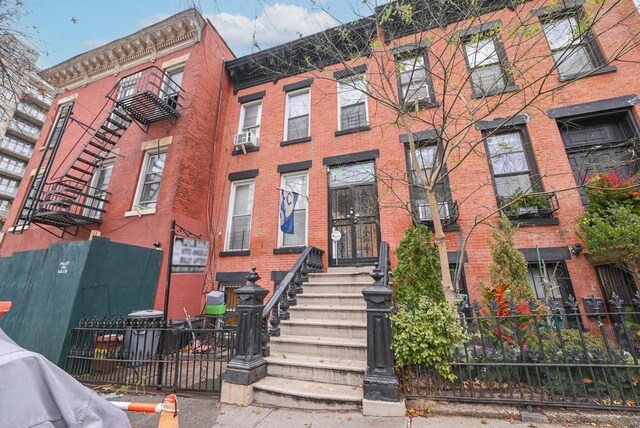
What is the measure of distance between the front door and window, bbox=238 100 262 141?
372cm

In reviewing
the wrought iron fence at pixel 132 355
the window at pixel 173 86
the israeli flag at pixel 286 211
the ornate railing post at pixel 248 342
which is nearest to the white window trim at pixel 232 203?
the israeli flag at pixel 286 211

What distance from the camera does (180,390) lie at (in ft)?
14.3

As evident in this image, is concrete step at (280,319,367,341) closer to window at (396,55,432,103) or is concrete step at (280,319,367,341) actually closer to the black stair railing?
the black stair railing

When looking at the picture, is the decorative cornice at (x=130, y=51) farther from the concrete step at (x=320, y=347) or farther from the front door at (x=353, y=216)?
the concrete step at (x=320, y=347)

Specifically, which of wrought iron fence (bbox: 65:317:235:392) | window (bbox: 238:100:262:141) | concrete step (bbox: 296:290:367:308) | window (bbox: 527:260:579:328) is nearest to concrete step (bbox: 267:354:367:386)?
wrought iron fence (bbox: 65:317:235:392)

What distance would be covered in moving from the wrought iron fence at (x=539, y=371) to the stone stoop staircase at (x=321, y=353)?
82 cm

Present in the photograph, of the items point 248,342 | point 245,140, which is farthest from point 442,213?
point 245,140

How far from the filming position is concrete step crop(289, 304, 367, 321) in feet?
16.8

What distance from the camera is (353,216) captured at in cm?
800

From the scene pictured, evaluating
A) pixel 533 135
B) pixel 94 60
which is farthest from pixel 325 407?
pixel 94 60

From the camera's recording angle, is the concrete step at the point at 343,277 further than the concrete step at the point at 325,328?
Yes

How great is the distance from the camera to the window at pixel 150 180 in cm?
865

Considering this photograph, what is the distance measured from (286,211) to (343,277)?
2.35 metres

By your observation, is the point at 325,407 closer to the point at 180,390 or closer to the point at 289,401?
the point at 289,401
